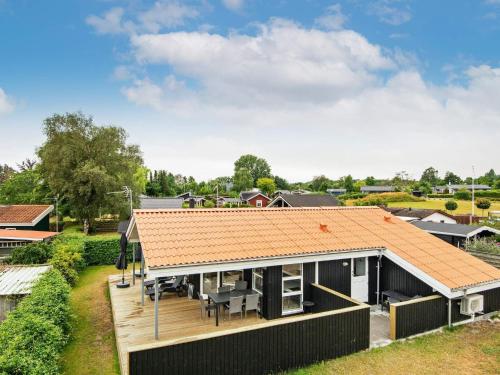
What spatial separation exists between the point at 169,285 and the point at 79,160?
88.0ft

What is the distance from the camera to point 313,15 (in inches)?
794

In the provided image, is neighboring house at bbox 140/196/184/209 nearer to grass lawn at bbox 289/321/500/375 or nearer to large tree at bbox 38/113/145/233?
large tree at bbox 38/113/145/233

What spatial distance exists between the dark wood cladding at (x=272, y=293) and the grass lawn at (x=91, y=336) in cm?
432

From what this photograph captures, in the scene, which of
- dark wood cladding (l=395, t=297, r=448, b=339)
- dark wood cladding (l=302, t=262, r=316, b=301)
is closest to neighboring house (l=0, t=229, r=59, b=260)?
dark wood cladding (l=302, t=262, r=316, b=301)

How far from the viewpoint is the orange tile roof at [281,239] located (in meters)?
9.00

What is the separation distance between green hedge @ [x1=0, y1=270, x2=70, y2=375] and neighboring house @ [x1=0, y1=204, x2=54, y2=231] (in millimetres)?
20489

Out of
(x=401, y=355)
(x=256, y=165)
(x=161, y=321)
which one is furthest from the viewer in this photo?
(x=256, y=165)

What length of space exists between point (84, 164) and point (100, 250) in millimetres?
16743

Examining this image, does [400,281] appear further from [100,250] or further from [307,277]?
[100,250]

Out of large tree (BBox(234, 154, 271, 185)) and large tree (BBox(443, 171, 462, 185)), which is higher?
large tree (BBox(234, 154, 271, 185))

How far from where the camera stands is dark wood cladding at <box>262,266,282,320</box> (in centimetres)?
970

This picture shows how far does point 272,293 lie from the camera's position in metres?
9.76

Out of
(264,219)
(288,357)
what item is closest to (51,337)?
(288,357)

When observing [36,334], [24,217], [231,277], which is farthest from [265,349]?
[24,217]
